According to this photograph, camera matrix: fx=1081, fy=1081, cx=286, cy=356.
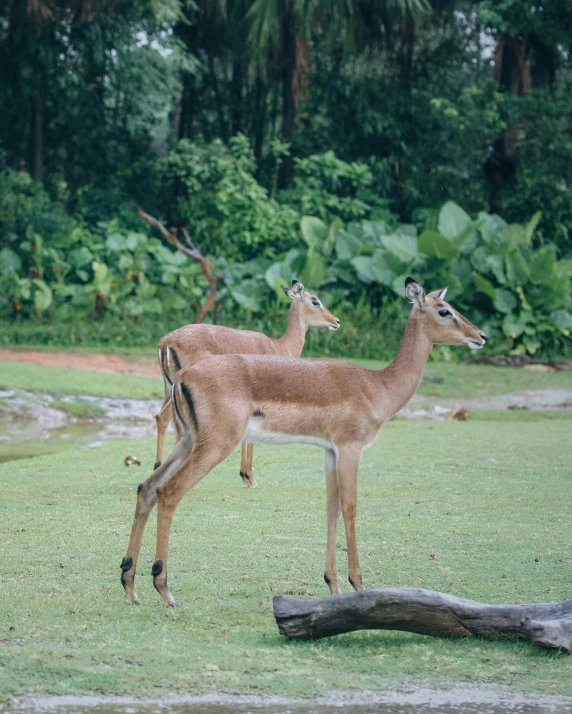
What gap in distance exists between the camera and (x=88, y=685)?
12.5 ft

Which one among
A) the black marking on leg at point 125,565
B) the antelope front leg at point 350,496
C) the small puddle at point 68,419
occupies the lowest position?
the small puddle at point 68,419

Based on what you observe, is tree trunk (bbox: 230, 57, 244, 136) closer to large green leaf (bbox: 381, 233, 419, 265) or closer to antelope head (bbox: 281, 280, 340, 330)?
large green leaf (bbox: 381, 233, 419, 265)

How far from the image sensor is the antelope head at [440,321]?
5984mm

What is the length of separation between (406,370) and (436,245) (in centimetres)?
1291

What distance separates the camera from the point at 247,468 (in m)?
8.02

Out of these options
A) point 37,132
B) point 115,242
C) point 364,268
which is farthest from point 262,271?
point 37,132

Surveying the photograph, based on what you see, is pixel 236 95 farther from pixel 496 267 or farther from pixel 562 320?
pixel 562 320

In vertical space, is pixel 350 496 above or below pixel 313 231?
below

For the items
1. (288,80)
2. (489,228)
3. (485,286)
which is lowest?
(485,286)

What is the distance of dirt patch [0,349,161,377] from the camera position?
1586cm

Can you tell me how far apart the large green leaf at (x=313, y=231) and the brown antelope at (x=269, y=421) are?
46.8ft

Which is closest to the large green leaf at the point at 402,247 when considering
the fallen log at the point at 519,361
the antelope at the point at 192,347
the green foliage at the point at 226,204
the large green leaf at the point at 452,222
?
the large green leaf at the point at 452,222

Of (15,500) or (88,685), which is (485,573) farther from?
(15,500)

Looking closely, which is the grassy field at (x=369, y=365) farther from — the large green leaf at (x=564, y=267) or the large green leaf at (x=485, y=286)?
→ the large green leaf at (x=564, y=267)
